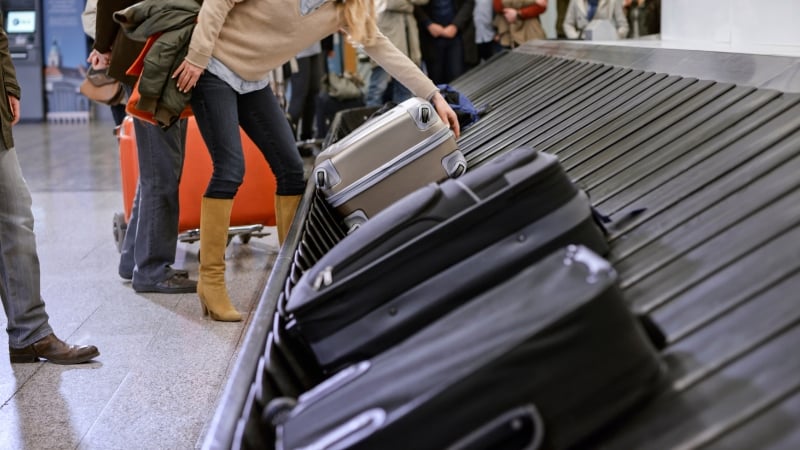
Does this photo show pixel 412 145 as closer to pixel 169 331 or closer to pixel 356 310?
pixel 169 331

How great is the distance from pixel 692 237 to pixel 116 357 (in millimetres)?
2293

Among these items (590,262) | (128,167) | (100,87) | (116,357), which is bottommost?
(116,357)

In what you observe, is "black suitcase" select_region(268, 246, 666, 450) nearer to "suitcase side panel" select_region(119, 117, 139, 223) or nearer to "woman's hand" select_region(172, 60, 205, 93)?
"woman's hand" select_region(172, 60, 205, 93)

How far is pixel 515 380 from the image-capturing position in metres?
1.59

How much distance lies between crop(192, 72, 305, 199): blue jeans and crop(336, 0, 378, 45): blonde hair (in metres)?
0.44

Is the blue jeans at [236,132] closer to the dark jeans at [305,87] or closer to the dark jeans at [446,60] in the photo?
the dark jeans at [305,87]

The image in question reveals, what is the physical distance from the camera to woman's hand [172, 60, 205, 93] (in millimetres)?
3689

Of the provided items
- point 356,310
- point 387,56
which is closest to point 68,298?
point 387,56

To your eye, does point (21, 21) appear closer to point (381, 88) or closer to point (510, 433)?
point (381, 88)

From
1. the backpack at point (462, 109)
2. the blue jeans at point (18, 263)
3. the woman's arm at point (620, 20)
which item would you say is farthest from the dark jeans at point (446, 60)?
the blue jeans at point (18, 263)

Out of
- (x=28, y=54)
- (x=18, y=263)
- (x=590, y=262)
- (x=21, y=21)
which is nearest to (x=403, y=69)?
(x=18, y=263)

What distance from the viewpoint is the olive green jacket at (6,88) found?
11.8 ft

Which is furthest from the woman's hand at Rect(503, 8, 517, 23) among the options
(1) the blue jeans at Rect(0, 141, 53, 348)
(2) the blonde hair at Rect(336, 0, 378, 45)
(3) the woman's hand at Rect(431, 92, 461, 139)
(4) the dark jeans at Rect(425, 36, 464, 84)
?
(1) the blue jeans at Rect(0, 141, 53, 348)

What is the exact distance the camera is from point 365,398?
1.71 metres
